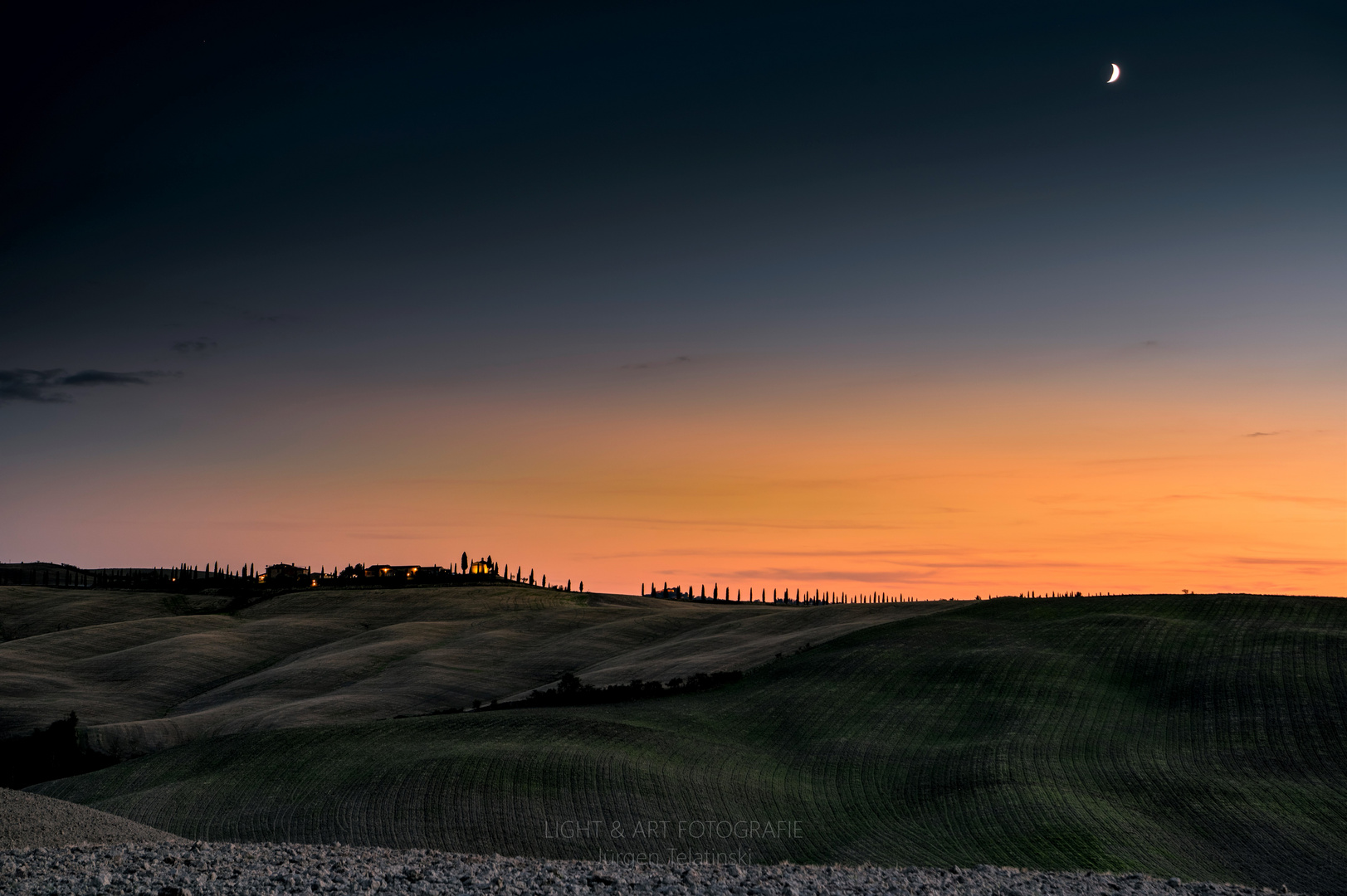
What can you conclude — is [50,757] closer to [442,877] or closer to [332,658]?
[332,658]

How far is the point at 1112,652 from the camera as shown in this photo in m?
42.0

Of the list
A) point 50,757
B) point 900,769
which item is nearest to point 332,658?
point 50,757

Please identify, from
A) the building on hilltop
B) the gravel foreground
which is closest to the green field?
the gravel foreground

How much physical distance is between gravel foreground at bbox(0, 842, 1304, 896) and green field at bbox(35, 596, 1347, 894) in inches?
233

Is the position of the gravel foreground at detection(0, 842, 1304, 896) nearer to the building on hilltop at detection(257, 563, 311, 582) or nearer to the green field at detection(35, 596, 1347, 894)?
the green field at detection(35, 596, 1347, 894)

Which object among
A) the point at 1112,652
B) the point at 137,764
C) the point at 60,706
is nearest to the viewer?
the point at 137,764

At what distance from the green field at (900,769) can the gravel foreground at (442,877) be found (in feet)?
19.4

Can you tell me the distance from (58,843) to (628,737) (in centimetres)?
1725

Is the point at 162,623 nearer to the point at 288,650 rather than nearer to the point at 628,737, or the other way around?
the point at 288,650

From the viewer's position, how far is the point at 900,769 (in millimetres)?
29969

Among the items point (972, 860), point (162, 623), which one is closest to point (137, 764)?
point (972, 860)

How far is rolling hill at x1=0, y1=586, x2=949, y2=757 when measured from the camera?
5034cm

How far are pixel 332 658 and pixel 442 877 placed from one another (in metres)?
55.2

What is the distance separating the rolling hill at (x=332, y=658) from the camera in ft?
165
